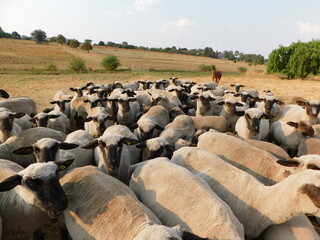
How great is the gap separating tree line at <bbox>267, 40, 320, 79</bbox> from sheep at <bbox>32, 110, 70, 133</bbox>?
2906 centimetres

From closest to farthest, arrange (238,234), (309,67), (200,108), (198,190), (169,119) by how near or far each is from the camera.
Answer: (238,234) < (198,190) < (169,119) < (200,108) < (309,67)

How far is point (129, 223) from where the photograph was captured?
3.13m

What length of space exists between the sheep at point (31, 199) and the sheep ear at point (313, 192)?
2.96 metres

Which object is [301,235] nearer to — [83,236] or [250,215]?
[250,215]

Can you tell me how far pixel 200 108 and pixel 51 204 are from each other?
7.45m

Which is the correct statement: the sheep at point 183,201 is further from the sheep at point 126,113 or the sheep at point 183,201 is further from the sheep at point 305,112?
the sheep at point 305,112

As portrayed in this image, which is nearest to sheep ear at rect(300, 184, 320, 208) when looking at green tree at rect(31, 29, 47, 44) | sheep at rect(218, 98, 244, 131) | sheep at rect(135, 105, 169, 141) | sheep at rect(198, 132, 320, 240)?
sheep at rect(198, 132, 320, 240)

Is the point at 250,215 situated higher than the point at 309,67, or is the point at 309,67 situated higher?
the point at 309,67

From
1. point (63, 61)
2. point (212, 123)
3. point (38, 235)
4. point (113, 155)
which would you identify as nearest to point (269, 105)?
point (212, 123)

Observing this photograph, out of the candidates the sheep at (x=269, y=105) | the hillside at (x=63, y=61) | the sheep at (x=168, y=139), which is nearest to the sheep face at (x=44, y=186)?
the sheep at (x=168, y=139)

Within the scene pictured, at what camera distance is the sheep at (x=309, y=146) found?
6137 mm

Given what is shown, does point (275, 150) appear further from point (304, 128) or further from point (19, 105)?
point (19, 105)

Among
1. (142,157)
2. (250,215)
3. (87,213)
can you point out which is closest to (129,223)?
(87,213)

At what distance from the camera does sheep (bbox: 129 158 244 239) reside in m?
3.16
